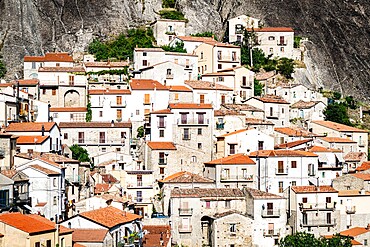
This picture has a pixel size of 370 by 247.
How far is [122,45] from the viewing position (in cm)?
8588

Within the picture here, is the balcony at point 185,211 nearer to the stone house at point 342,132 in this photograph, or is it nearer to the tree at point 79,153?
the tree at point 79,153

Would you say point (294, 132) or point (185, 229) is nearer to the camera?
point (185, 229)

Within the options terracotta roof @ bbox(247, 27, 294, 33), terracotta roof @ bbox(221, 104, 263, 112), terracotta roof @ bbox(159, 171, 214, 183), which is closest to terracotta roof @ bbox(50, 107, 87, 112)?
terracotta roof @ bbox(221, 104, 263, 112)

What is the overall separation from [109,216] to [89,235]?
10.5ft

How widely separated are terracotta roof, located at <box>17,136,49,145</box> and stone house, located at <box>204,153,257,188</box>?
41.0 feet

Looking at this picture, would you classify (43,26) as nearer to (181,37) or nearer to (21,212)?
(181,37)

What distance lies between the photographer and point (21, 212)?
48.2 m

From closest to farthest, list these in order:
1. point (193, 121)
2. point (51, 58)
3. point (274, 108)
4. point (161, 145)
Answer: point (161, 145) → point (193, 121) → point (274, 108) → point (51, 58)

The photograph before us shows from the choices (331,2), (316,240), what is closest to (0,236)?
(316,240)

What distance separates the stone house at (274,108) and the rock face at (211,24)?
14.2 meters

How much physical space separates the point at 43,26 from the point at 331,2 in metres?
34.6

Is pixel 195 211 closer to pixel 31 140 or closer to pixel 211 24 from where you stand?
pixel 31 140

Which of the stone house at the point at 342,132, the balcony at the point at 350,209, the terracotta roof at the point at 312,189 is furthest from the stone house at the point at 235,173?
the stone house at the point at 342,132

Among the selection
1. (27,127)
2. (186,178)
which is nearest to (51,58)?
(27,127)
